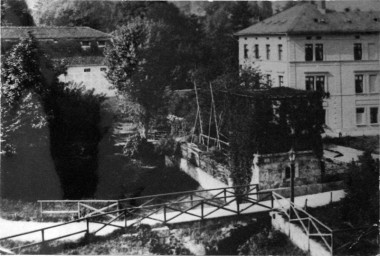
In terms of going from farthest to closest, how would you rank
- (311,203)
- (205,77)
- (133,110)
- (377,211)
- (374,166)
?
(205,77) → (133,110) → (311,203) → (374,166) → (377,211)

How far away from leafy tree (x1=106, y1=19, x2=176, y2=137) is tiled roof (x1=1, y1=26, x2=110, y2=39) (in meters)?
1.74

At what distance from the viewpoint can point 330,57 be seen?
92.2 feet

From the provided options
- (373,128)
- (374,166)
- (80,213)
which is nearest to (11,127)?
(80,213)

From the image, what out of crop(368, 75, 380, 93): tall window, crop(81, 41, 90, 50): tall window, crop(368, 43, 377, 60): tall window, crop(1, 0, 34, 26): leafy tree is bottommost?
crop(368, 75, 380, 93): tall window

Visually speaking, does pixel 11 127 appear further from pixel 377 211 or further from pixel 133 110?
pixel 377 211

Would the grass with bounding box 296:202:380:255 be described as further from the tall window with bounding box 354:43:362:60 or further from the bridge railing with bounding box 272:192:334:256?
the tall window with bounding box 354:43:362:60

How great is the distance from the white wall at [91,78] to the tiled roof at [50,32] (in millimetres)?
1532

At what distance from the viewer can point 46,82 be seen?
18797mm

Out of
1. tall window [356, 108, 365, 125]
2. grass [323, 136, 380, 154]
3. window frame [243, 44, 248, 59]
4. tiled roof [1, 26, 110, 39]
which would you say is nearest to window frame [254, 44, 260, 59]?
window frame [243, 44, 248, 59]

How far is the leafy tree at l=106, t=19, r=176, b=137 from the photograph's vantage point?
2367 centimetres

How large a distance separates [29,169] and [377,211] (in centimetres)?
1260

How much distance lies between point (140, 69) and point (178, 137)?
158 inches

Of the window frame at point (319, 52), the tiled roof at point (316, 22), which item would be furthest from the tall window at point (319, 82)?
the tiled roof at point (316, 22)

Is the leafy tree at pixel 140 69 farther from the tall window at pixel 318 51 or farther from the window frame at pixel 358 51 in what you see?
the window frame at pixel 358 51
